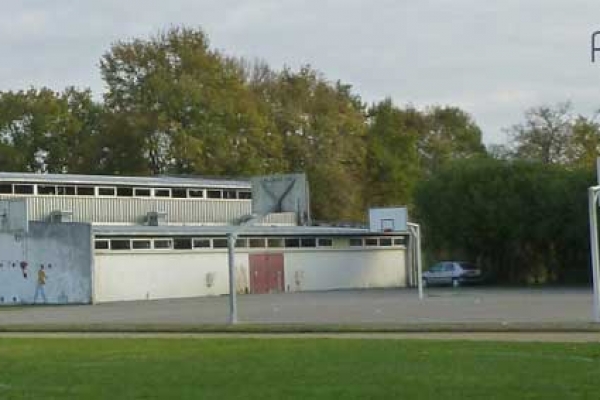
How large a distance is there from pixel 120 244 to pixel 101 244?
1.14 m

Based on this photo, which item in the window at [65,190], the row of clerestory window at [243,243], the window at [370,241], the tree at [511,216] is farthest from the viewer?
the window at [370,241]

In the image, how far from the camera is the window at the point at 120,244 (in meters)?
58.9

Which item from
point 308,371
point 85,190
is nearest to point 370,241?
point 85,190

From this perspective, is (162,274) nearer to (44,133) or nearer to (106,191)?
(106,191)

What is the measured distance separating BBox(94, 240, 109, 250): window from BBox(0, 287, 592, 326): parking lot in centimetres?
361

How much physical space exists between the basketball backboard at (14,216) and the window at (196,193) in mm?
14345

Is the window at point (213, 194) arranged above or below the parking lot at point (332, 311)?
above

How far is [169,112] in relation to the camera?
7994 cm

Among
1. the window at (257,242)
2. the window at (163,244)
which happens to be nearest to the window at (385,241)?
the window at (257,242)

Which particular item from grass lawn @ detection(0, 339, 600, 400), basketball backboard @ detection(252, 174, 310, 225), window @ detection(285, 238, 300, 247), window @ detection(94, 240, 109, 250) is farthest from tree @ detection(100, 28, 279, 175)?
grass lawn @ detection(0, 339, 600, 400)

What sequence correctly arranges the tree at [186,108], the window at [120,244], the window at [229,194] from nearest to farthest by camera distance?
the window at [120,244]
the window at [229,194]
the tree at [186,108]

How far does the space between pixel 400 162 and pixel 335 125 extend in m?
11.0

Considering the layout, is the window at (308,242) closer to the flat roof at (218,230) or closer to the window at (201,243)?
the flat roof at (218,230)

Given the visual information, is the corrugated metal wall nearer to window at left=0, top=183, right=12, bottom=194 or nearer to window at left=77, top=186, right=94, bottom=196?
window at left=77, top=186, right=94, bottom=196
